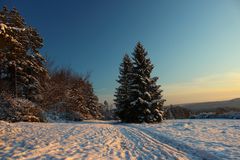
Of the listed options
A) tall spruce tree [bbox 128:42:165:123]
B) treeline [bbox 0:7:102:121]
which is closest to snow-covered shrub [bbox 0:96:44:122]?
treeline [bbox 0:7:102:121]

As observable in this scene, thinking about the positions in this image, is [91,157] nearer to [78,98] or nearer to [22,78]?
[22,78]

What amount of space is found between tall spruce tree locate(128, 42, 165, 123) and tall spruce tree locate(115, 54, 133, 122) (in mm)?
1220

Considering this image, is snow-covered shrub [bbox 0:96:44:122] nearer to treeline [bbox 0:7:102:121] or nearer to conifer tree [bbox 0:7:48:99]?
treeline [bbox 0:7:102:121]

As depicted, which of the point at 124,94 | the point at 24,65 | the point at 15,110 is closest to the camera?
the point at 15,110

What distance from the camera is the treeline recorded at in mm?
18578

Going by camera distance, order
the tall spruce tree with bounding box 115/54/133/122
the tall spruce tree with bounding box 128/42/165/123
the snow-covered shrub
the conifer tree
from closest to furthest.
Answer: the snow-covered shrub, the conifer tree, the tall spruce tree with bounding box 128/42/165/123, the tall spruce tree with bounding box 115/54/133/122

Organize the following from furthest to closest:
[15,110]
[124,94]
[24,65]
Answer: [124,94] < [24,65] < [15,110]

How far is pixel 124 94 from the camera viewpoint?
98.5 feet

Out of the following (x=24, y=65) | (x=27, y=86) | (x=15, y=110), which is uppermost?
(x=24, y=65)

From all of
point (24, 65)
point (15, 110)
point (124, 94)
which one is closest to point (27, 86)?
point (24, 65)

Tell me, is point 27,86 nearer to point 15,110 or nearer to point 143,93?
point 15,110

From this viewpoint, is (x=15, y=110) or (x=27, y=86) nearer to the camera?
(x=15, y=110)

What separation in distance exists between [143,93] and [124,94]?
20.4 ft

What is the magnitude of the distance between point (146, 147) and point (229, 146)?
11.9 ft
